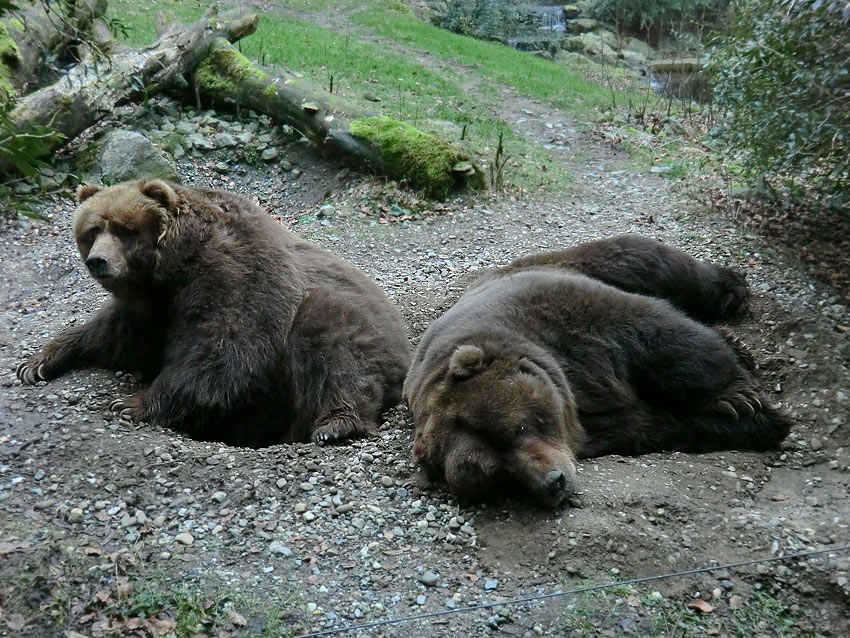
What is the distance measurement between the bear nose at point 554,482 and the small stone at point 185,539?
2.00m

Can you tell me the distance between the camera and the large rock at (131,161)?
34.2ft

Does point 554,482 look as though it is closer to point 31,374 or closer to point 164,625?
point 164,625

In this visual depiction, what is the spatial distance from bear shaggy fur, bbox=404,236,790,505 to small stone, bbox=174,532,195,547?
144 centimetres

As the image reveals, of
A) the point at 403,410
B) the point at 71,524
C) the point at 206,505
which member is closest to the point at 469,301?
the point at 403,410

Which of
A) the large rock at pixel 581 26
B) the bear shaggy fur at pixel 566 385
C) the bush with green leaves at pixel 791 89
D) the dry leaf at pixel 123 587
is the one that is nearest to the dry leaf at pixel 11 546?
the dry leaf at pixel 123 587

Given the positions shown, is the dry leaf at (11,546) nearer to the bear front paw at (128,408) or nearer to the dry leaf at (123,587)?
the dry leaf at (123,587)

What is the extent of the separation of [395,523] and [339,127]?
7.46 meters

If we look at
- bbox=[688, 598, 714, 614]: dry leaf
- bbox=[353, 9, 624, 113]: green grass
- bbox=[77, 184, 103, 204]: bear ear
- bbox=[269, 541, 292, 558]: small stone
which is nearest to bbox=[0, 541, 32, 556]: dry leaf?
bbox=[269, 541, 292, 558]: small stone

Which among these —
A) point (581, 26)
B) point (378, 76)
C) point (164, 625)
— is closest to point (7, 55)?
point (378, 76)

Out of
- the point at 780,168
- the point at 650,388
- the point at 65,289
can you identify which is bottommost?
the point at 65,289

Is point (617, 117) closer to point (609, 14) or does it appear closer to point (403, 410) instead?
point (403, 410)

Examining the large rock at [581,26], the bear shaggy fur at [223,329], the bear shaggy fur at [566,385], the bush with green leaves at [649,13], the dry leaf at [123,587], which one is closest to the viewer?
the dry leaf at [123,587]

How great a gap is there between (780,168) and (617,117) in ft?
30.7

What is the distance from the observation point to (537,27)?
1133 inches
